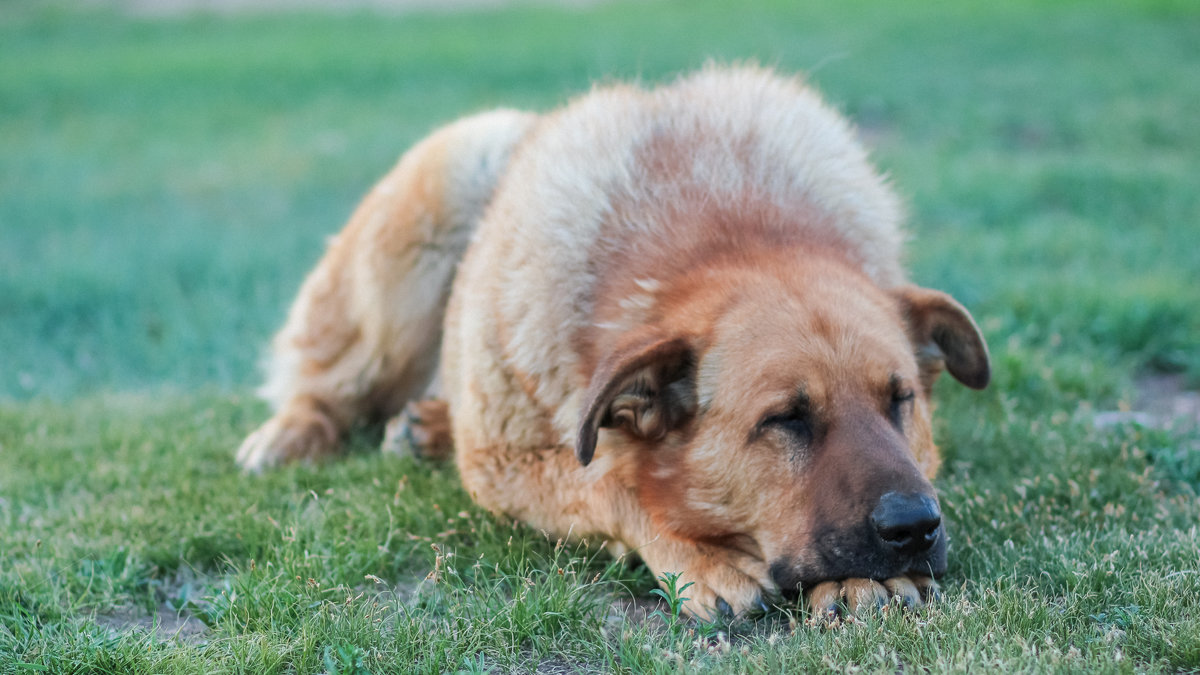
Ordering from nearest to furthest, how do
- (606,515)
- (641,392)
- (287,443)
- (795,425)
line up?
(795,425) → (641,392) → (606,515) → (287,443)

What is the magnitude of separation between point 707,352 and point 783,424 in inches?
12.3

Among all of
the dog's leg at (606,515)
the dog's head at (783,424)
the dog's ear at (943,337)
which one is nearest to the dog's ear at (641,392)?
the dog's head at (783,424)

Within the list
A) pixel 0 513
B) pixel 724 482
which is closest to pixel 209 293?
pixel 0 513

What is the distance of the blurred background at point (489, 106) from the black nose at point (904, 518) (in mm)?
2609

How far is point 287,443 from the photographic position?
4688mm

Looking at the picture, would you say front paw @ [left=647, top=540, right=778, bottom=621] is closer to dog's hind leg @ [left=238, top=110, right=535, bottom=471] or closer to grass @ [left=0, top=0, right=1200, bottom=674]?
grass @ [left=0, top=0, right=1200, bottom=674]

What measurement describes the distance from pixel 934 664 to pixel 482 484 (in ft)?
5.91

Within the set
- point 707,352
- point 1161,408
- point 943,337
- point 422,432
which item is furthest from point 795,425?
point 1161,408

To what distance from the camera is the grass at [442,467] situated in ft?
9.12

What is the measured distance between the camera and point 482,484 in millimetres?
3768

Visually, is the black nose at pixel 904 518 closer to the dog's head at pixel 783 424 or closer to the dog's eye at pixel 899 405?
the dog's head at pixel 783 424

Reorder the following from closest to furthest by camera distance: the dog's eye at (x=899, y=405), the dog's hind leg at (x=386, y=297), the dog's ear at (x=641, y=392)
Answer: the dog's ear at (x=641, y=392)
the dog's eye at (x=899, y=405)
the dog's hind leg at (x=386, y=297)

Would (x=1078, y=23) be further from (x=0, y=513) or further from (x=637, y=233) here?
(x=0, y=513)

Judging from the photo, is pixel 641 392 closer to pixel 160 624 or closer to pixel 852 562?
pixel 852 562
